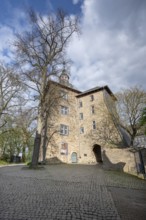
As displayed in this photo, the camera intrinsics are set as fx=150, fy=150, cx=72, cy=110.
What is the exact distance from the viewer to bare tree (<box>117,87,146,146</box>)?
60.5 ft

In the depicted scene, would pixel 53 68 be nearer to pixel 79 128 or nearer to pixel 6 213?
pixel 79 128

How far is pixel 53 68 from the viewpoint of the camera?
17.5 m

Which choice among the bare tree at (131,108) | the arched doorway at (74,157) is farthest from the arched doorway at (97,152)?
the bare tree at (131,108)

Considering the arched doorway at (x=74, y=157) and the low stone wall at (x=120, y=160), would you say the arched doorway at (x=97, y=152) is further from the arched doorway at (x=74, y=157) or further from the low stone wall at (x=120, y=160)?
the low stone wall at (x=120, y=160)

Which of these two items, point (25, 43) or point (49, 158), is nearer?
point (25, 43)

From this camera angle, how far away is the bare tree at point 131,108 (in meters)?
18.4

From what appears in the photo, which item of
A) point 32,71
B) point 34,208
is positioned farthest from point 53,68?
point 34,208

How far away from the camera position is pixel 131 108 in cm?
1897

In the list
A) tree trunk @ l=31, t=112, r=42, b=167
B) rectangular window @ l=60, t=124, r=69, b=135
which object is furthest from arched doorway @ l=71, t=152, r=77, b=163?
tree trunk @ l=31, t=112, r=42, b=167

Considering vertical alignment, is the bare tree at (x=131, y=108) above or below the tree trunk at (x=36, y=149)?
above

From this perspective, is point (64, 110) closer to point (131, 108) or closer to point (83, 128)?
point (83, 128)

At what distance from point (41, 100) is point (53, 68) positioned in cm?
420

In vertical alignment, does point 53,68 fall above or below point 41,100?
above

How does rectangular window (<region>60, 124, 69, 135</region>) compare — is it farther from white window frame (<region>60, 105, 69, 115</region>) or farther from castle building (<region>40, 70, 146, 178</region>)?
white window frame (<region>60, 105, 69, 115</region>)
